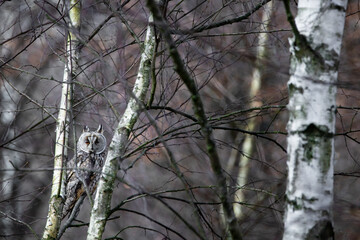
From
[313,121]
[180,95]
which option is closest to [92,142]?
[180,95]

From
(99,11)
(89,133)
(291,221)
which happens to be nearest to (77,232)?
(89,133)

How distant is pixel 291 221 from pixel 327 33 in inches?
25.1

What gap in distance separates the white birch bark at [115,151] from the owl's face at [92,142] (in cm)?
285

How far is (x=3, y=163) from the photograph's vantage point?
23.2 feet

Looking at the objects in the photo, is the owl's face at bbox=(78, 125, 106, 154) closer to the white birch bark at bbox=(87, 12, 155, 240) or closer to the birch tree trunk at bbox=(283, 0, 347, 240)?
the white birch bark at bbox=(87, 12, 155, 240)

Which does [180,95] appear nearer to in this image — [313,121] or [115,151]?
[115,151]

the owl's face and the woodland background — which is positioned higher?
the owl's face

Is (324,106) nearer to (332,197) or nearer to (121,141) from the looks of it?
(332,197)

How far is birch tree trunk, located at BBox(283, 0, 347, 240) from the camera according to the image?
1518mm

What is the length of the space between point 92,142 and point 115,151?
2.96 meters

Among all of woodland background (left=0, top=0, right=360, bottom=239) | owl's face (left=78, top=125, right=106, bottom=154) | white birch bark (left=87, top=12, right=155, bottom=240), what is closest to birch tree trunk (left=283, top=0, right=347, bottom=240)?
woodland background (left=0, top=0, right=360, bottom=239)

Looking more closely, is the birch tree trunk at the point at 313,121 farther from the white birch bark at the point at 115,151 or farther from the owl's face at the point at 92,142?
the owl's face at the point at 92,142

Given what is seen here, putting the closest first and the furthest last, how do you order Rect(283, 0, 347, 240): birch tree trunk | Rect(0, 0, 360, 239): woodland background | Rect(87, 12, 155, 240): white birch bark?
Rect(283, 0, 347, 240): birch tree trunk, Rect(0, 0, 360, 239): woodland background, Rect(87, 12, 155, 240): white birch bark

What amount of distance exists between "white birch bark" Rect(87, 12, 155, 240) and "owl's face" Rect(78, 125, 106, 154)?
112 inches
